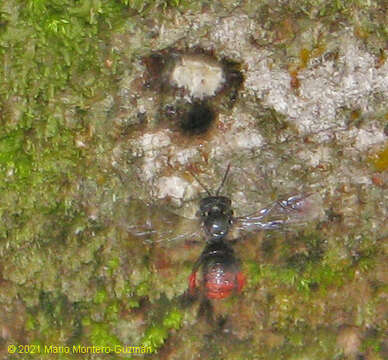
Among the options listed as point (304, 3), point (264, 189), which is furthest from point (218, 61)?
point (264, 189)

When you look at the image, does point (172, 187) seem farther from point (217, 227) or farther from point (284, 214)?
point (284, 214)

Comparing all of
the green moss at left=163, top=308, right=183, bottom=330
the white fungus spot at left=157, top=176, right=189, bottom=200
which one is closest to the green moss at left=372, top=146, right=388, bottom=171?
the white fungus spot at left=157, top=176, right=189, bottom=200

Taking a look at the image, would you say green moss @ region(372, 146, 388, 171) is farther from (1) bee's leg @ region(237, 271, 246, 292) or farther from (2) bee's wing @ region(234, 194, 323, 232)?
(1) bee's leg @ region(237, 271, 246, 292)

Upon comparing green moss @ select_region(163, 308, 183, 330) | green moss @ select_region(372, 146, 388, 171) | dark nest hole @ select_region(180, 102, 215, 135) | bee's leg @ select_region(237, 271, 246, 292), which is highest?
dark nest hole @ select_region(180, 102, 215, 135)

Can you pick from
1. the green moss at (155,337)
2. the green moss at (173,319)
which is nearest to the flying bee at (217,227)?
the green moss at (173,319)

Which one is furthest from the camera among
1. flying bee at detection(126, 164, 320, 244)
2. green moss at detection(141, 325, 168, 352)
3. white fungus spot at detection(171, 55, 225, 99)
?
green moss at detection(141, 325, 168, 352)

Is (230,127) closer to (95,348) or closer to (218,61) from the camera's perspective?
(218,61)

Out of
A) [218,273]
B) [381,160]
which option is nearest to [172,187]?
[218,273]

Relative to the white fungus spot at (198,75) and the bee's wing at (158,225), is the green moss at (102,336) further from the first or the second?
the white fungus spot at (198,75)
